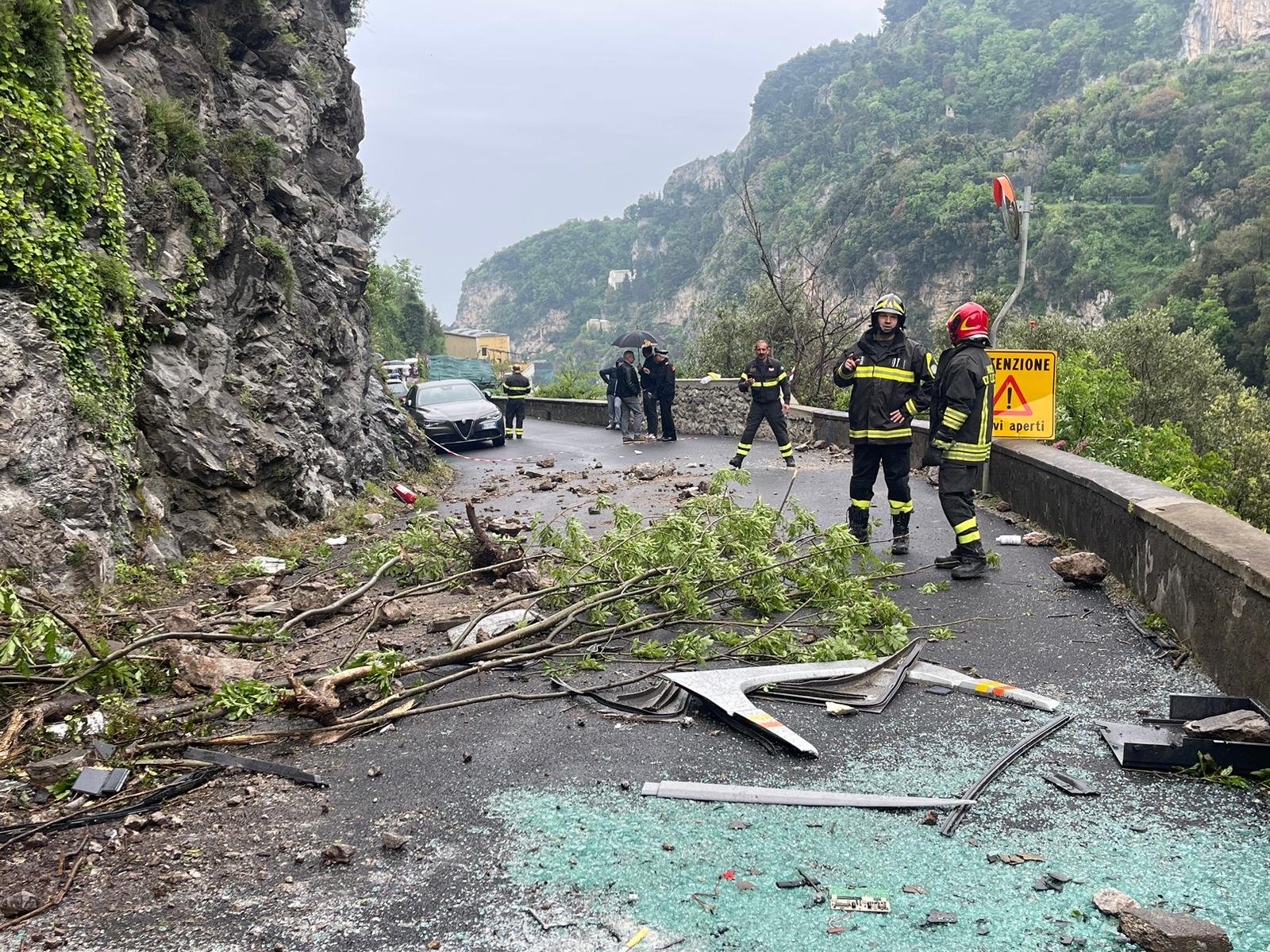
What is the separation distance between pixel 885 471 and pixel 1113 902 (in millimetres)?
5784

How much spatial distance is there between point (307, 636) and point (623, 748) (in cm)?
275

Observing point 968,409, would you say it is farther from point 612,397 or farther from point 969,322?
point 612,397

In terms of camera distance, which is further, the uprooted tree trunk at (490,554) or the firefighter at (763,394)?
the firefighter at (763,394)

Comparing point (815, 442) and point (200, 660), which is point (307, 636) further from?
point (815, 442)

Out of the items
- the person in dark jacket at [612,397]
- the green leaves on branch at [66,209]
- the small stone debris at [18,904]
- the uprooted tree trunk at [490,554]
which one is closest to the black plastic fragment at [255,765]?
the small stone debris at [18,904]

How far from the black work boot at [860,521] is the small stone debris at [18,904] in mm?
6857

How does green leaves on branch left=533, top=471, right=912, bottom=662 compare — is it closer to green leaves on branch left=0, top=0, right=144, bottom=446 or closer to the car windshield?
green leaves on branch left=0, top=0, right=144, bottom=446

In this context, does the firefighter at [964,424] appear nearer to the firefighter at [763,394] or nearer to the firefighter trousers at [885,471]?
the firefighter trousers at [885,471]

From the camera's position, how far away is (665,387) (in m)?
21.2

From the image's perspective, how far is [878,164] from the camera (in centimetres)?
11512

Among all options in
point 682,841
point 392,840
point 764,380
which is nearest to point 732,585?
point 682,841

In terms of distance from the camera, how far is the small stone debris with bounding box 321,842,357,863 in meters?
3.52

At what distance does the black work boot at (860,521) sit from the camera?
29.0 ft

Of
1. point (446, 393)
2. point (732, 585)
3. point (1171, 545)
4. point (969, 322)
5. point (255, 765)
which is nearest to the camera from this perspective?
point (255, 765)
